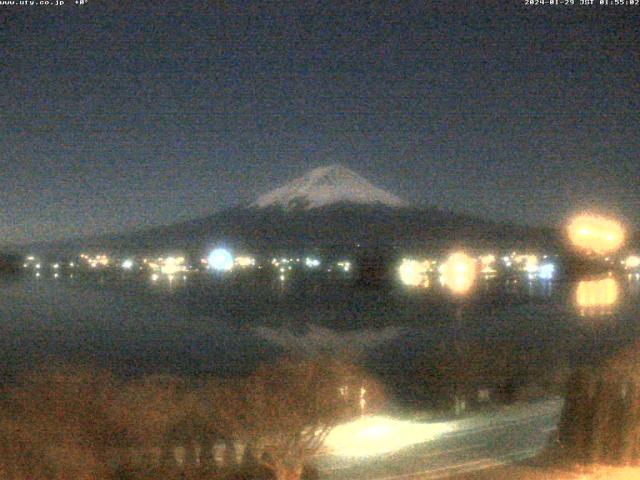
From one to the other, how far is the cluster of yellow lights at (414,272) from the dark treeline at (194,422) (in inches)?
1043

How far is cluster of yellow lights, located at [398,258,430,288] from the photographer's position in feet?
115

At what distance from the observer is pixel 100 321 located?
24031 millimetres

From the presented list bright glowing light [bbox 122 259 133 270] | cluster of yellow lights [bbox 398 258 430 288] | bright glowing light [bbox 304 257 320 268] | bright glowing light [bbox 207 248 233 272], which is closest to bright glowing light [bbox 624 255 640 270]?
cluster of yellow lights [bbox 398 258 430 288]

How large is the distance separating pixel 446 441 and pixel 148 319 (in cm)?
1590

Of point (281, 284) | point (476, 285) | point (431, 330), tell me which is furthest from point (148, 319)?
point (476, 285)

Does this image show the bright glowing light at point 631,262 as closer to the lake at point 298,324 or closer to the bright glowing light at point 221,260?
the lake at point 298,324

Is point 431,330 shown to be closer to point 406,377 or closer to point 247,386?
point 406,377

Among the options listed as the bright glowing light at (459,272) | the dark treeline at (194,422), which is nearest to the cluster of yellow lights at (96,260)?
the bright glowing light at (459,272)

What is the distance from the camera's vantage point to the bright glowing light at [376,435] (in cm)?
893

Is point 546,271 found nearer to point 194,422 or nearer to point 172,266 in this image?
point 172,266

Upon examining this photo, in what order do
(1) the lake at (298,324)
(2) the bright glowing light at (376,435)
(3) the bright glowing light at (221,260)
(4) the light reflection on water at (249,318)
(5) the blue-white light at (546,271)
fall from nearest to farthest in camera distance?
(2) the bright glowing light at (376,435) → (1) the lake at (298,324) → (4) the light reflection on water at (249,318) → (5) the blue-white light at (546,271) → (3) the bright glowing light at (221,260)

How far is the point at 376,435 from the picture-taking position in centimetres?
1004

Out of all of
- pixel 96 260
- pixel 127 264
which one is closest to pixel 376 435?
pixel 127 264

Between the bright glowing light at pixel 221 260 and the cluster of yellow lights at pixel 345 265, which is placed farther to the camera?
the bright glowing light at pixel 221 260
